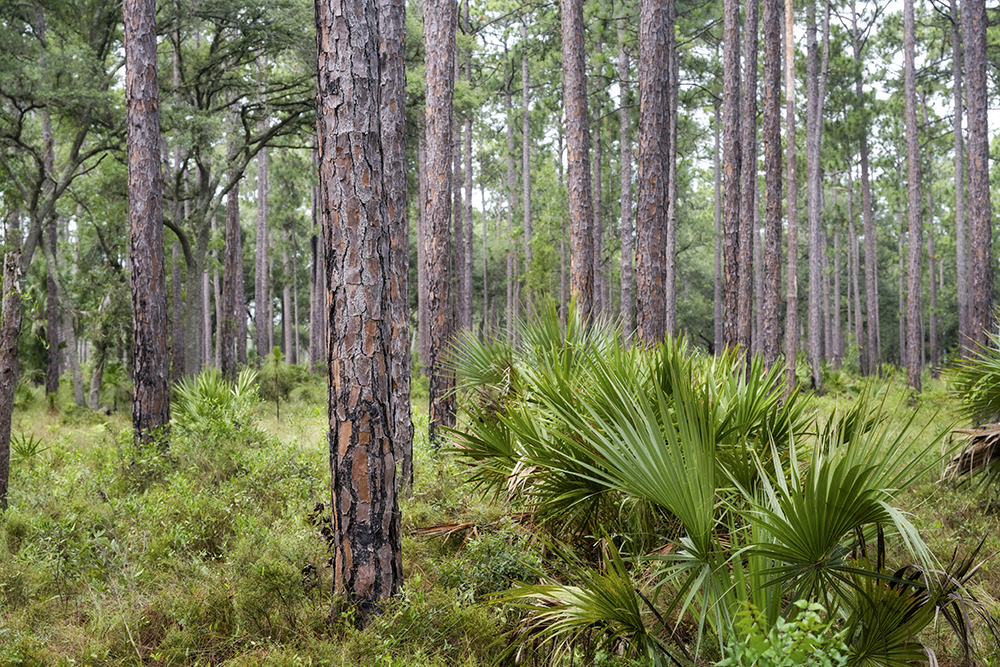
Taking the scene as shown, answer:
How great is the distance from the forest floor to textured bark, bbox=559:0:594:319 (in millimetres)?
3858

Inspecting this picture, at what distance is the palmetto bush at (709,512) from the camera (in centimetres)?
278

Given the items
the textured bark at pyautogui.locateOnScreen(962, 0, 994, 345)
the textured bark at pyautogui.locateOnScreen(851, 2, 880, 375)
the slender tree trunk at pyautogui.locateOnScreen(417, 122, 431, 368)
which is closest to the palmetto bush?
the slender tree trunk at pyautogui.locateOnScreen(417, 122, 431, 368)

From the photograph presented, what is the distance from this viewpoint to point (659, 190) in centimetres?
935

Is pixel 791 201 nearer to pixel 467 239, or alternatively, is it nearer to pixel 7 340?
pixel 467 239

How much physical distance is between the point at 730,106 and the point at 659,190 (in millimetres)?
6392

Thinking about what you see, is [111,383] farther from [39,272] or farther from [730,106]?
[730,106]

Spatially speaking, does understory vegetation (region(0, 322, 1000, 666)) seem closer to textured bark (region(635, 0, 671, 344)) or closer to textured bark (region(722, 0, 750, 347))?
textured bark (region(635, 0, 671, 344))

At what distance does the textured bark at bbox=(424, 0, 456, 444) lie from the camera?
32.7 ft

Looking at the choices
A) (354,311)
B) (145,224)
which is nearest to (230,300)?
(145,224)

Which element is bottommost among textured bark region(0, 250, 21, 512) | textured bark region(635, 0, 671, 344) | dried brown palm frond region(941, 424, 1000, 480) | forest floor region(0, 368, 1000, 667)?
forest floor region(0, 368, 1000, 667)

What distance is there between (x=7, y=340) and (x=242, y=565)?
332cm

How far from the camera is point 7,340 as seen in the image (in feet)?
19.9

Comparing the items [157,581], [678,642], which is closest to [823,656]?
[678,642]

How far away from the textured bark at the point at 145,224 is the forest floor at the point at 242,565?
1.27 metres
